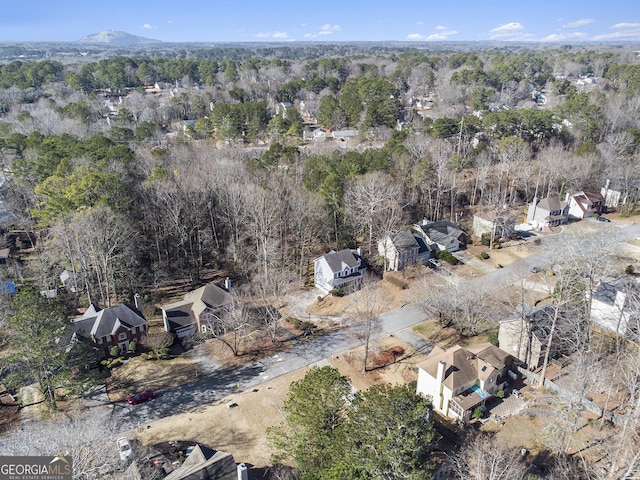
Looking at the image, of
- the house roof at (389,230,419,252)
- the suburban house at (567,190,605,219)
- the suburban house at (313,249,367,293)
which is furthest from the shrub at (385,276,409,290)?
the suburban house at (567,190,605,219)

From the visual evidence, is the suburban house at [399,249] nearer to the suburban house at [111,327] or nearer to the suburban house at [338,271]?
the suburban house at [338,271]

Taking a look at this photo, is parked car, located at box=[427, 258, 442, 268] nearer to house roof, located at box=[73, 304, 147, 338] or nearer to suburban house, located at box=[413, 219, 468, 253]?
suburban house, located at box=[413, 219, 468, 253]

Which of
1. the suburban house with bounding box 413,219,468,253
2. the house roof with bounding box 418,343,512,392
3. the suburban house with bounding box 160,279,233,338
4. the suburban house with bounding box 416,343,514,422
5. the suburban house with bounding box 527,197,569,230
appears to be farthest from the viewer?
the suburban house with bounding box 527,197,569,230

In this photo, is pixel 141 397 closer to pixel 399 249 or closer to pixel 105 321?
pixel 105 321

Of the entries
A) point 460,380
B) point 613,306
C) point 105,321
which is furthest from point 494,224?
point 105,321

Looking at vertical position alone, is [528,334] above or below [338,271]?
above

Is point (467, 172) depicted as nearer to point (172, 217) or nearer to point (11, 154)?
point (172, 217)
